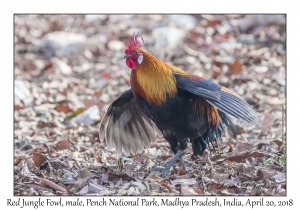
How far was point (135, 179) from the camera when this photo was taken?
6477 mm

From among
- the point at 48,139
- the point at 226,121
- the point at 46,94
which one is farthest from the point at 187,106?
the point at 46,94

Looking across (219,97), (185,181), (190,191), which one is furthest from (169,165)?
(219,97)

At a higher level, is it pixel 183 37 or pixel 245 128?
pixel 183 37

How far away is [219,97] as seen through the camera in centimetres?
627

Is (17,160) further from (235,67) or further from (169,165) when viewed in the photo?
(235,67)

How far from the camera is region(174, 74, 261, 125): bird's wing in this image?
243 inches

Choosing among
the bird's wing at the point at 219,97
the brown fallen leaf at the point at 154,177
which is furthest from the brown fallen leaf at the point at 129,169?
the bird's wing at the point at 219,97

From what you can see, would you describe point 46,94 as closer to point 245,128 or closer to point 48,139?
point 48,139

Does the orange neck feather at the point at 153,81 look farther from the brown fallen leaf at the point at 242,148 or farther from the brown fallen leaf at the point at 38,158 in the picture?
the brown fallen leaf at the point at 38,158

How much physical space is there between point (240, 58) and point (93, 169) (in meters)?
5.89

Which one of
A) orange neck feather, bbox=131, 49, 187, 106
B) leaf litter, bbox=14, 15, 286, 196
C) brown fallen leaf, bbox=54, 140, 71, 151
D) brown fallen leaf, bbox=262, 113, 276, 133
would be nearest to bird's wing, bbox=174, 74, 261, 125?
orange neck feather, bbox=131, 49, 187, 106

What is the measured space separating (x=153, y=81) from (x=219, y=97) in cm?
75

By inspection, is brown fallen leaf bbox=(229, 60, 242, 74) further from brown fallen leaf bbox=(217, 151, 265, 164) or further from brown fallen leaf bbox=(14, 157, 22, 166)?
brown fallen leaf bbox=(14, 157, 22, 166)

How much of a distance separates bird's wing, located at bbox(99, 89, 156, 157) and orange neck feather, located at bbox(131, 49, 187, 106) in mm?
805
